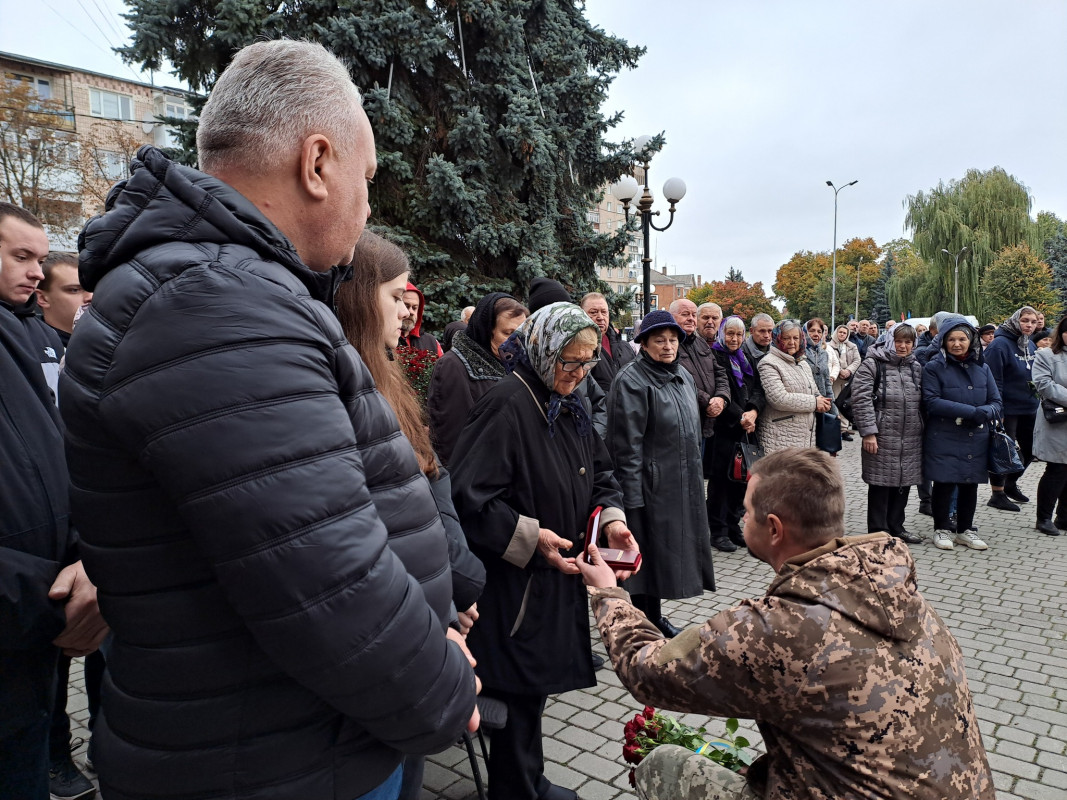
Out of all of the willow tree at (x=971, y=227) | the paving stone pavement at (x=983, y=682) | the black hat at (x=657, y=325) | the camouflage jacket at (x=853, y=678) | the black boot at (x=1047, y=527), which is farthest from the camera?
the willow tree at (x=971, y=227)

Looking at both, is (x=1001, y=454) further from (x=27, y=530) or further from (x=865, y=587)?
(x=27, y=530)

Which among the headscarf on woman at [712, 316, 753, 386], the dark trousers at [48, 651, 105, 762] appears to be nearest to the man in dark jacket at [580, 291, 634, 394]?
the headscarf on woman at [712, 316, 753, 386]

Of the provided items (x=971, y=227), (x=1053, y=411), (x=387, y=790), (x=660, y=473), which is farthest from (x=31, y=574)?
(x=971, y=227)

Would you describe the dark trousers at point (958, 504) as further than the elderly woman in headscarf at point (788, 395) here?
Yes

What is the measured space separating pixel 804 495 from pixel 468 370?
8.53ft

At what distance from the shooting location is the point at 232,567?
1.03 meters

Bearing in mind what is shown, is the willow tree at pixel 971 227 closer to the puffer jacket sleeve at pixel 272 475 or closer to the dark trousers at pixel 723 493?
the dark trousers at pixel 723 493

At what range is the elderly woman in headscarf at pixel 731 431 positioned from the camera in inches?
286

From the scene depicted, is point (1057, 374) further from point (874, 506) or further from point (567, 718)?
point (567, 718)

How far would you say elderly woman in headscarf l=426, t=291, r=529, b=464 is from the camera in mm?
4133

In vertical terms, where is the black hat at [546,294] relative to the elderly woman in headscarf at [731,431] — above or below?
above

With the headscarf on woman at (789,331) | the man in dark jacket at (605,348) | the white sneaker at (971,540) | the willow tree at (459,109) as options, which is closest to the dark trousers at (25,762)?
the man in dark jacket at (605,348)

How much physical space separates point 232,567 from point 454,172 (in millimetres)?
9842

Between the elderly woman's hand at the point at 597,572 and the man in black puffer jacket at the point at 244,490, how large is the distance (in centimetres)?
111
